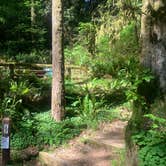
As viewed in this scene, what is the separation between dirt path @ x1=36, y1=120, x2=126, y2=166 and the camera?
27.2 ft

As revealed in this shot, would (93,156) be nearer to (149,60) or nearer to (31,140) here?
(31,140)

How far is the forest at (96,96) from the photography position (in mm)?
7164

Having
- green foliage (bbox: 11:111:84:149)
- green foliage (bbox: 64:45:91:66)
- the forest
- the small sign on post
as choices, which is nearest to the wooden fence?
the forest

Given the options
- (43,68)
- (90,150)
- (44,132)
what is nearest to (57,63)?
(44,132)

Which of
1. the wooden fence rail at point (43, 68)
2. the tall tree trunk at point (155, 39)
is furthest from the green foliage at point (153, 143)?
the wooden fence rail at point (43, 68)

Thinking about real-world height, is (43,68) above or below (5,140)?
above

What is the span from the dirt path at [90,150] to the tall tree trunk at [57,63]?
1247 millimetres

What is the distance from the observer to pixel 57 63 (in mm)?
10719

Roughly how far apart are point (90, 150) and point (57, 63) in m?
2.79

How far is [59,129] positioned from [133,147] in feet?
10.7

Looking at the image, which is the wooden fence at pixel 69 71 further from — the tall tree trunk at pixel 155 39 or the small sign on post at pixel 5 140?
the tall tree trunk at pixel 155 39

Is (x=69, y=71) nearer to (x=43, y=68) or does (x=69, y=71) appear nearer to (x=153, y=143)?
(x=43, y=68)

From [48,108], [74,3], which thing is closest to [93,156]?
[48,108]

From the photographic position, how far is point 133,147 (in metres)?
6.99
